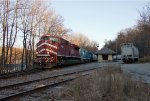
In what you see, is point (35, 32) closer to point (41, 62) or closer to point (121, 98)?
point (41, 62)

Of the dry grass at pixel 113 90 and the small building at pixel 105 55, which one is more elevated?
the small building at pixel 105 55

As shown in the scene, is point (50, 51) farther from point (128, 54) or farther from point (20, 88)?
point (128, 54)

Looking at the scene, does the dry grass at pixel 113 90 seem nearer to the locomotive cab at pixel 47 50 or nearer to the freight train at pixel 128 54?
the locomotive cab at pixel 47 50

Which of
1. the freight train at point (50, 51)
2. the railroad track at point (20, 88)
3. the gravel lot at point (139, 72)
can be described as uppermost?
the freight train at point (50, 51)

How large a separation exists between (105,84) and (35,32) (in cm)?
4040

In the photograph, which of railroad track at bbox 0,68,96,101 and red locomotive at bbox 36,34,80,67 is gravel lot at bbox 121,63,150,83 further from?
red locomotive at bbox 36,34,80,67

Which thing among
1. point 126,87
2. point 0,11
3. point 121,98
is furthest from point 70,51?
point 121,98

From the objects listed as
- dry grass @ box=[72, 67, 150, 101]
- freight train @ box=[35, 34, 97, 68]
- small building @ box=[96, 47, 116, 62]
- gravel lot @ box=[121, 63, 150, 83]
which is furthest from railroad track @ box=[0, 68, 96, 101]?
small building @ box=[96, 47, 116, 62]

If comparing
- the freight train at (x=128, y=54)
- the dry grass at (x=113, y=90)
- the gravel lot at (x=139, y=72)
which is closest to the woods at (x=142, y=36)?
the freight train at (x=128, y=54)

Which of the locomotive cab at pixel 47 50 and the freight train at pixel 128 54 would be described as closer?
the locomotive cab at pixel 47 50

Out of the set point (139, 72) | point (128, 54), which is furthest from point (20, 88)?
point (128, 54)

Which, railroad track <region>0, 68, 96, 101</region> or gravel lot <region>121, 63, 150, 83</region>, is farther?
gravel lot <region>121, 63, 150, 83</region>

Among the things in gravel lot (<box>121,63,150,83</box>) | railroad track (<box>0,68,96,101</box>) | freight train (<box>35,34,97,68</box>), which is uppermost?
freight train (<box>35,34,97,68</box>)

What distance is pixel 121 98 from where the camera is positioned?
10750mm
